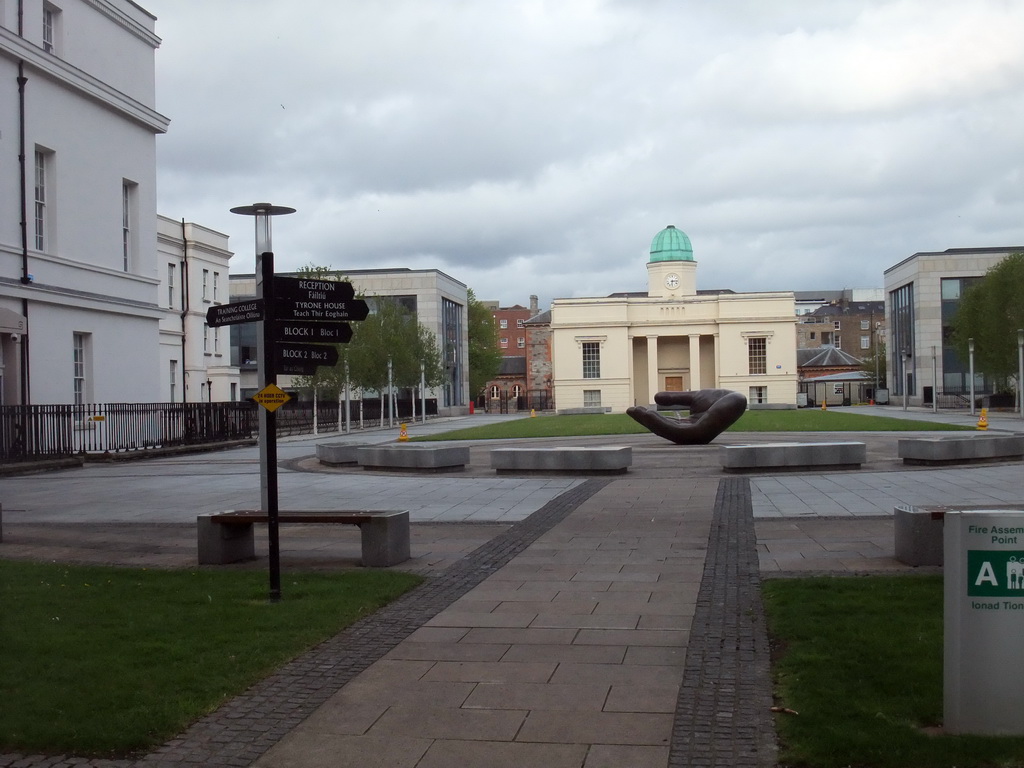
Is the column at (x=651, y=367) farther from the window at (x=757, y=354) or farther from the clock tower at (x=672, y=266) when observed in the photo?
the window at (x=757, y=354)

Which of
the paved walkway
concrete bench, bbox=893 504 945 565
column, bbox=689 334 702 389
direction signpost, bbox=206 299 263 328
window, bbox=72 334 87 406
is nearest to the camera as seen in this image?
the paved walkway

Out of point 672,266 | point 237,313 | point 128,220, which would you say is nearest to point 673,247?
point 672,266

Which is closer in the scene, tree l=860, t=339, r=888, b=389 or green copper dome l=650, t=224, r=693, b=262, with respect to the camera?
green copper dome l=650, t=224, r=693, b=262

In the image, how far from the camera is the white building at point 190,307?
5378 cm

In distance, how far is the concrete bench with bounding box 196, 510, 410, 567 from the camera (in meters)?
10.5

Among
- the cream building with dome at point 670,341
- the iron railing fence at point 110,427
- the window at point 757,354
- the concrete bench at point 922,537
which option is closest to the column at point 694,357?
the cream building with dome at point 670,341

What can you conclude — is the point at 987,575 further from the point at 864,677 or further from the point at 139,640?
the point at 139,640

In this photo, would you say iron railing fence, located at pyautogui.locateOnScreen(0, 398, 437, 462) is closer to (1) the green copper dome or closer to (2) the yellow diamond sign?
(2) the yellow diamond sign

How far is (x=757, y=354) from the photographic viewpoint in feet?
289

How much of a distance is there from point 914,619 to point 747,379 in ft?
265

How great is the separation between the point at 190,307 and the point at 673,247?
4626 centimetres

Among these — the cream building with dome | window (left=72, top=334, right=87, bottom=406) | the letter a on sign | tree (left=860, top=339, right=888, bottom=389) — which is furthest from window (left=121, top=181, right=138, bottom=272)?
tree (left=860, top=339, right=888, bottom=389)

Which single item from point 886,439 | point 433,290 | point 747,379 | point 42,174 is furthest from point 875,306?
point 42,174

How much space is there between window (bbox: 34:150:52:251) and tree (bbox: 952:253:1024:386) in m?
48.3
